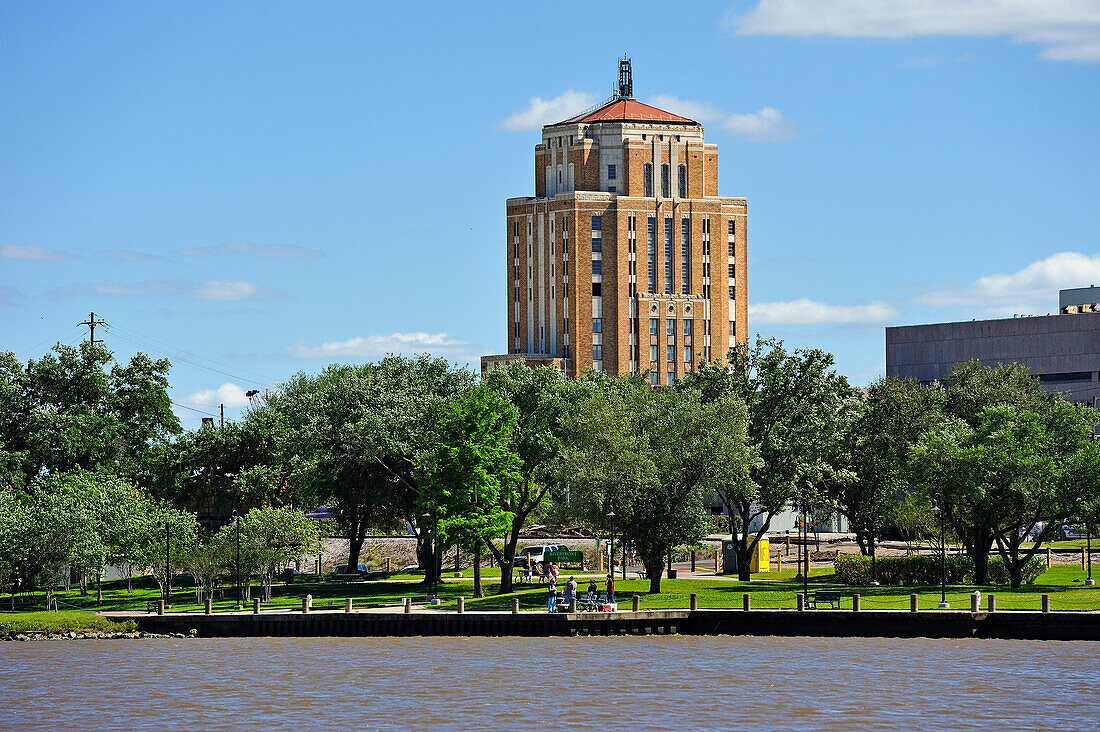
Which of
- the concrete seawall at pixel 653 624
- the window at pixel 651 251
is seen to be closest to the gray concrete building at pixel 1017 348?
the window at pixel 651 251

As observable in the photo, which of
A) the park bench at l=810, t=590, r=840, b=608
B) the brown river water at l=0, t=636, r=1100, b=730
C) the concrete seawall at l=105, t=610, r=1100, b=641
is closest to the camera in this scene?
the brown river water at l=0, t=636, r=1100, b=730

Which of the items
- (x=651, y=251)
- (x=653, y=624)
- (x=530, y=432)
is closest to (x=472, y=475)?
(x=530, y=432)

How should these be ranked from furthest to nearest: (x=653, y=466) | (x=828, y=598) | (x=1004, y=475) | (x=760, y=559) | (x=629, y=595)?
(x=760, y=559)
(x=653, y=466)
(x=629, y=595)
(x=1004, y=475)
(x=828, y=598)

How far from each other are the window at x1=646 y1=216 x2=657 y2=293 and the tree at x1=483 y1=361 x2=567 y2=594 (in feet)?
377

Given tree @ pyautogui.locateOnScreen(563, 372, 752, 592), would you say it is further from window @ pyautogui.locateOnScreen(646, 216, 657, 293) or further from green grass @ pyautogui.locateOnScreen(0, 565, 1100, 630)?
window @ pyautogui.locateOnScreen(646, 216, 657, 293)

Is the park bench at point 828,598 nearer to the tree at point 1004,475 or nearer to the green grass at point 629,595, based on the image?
the green grass at point 629,595

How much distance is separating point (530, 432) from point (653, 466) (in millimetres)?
7672

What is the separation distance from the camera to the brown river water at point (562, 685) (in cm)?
4653

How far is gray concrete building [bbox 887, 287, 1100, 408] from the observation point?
162 m

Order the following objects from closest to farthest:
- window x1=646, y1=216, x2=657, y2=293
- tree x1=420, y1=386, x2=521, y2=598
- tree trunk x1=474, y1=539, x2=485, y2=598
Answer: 1. tree trunk x1=474, y1=539, x2=485, y2=598
2. tree x1=420, y1=386, x2=521, y2=598
3. window x1=646, y1=216, x2=657, y2=293

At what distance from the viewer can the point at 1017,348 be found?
166250 mm

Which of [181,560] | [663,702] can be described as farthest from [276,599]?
[663,702]

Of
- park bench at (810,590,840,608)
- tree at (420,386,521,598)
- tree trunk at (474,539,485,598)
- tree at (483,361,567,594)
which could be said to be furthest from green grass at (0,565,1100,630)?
tree at (483,361,567,594)

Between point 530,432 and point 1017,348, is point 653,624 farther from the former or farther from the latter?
point 1017,348
